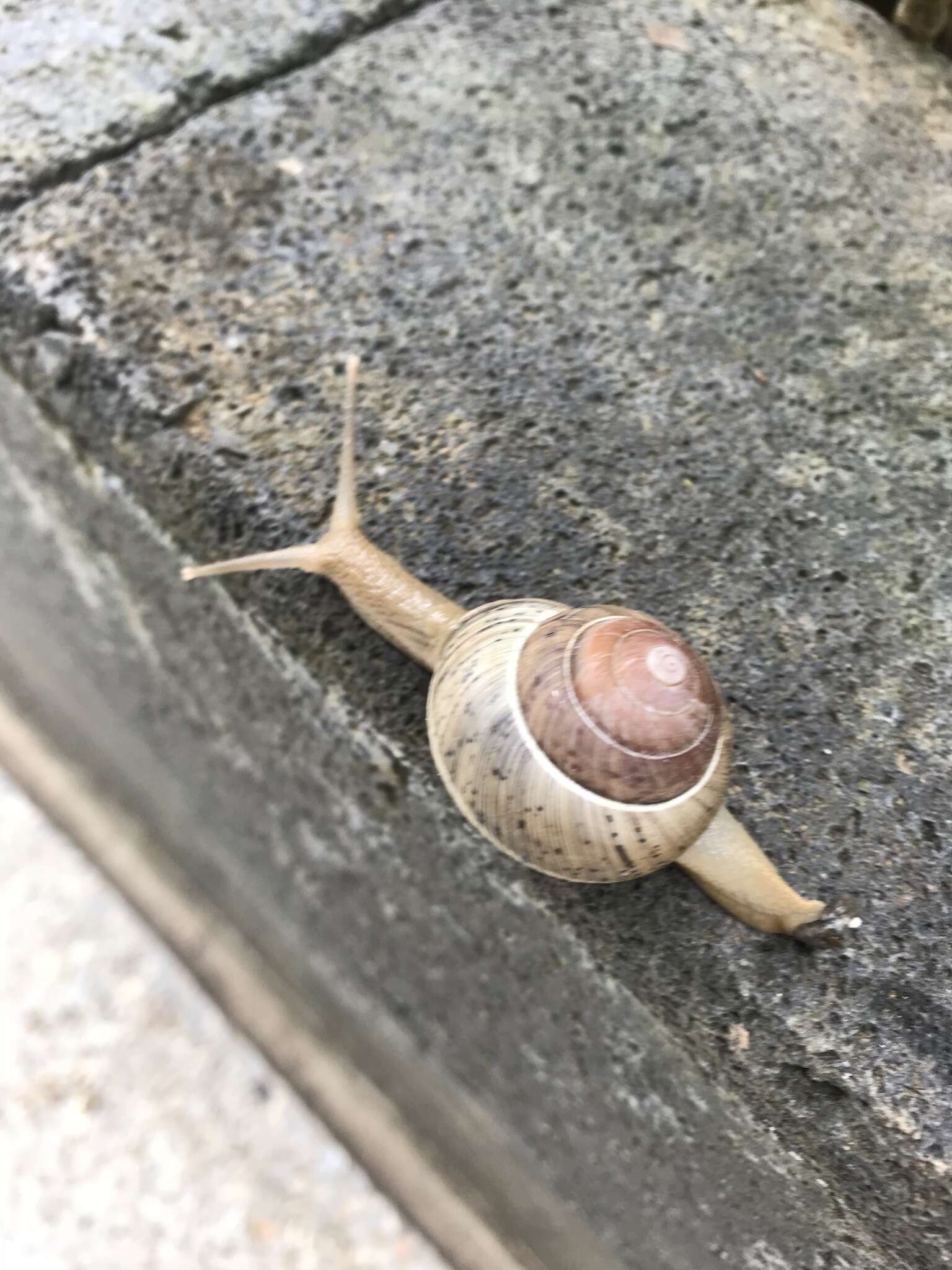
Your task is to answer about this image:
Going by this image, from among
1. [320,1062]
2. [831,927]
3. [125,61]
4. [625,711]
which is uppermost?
[125,61]

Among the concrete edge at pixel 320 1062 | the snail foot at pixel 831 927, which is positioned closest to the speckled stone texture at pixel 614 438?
the snail foot at pixel 831 927

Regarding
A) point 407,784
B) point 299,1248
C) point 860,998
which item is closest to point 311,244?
point 407,784

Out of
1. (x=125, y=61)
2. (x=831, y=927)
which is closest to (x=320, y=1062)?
(x=831, y=927)

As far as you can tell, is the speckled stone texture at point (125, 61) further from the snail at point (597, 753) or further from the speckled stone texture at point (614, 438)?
the snail at point (597, 753)

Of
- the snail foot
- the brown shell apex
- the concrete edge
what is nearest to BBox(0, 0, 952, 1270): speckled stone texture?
the snail foot

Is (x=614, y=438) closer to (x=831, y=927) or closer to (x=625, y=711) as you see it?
(x=625, y=711)

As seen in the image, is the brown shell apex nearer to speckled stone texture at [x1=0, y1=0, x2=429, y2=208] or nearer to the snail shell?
the snail shell

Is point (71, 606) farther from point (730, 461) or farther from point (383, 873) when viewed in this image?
point (730, 461)
